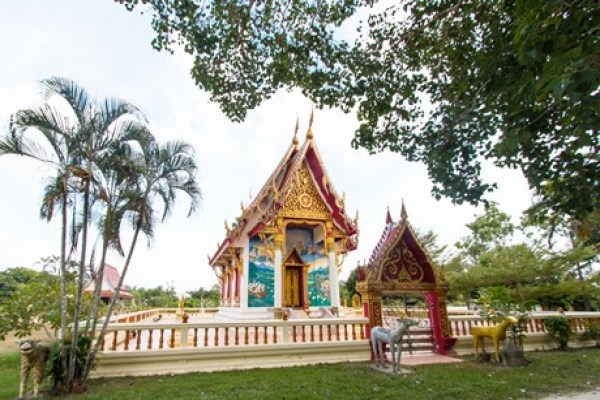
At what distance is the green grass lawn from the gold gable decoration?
6199 millimetres

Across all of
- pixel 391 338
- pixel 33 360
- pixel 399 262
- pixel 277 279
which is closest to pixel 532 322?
pixel 399 262

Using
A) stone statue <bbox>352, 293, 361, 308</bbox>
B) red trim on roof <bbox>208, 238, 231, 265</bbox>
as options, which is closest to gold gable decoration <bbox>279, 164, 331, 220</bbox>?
red trim on roof <bbox>208, 238, 231, 265</bbox>

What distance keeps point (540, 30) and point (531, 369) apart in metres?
6.07

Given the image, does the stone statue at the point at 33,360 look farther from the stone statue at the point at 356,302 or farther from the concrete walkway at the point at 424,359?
the stone statue at the point at 356,302

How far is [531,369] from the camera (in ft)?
21.3

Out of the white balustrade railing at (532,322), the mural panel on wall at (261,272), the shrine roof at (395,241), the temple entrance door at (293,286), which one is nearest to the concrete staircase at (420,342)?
the white balustrade railing at (532,322)

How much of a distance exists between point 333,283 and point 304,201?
3.04m

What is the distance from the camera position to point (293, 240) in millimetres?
13211

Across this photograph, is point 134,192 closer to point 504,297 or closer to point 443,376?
point 443,376

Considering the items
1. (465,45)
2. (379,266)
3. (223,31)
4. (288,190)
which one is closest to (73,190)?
(223,31)

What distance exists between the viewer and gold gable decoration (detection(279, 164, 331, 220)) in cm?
1230

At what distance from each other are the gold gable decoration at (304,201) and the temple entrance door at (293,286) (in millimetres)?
2057

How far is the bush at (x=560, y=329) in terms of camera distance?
8.75 meters

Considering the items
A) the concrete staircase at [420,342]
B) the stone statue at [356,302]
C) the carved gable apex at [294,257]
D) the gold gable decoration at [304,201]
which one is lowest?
the concrete staircase at [420,342]
